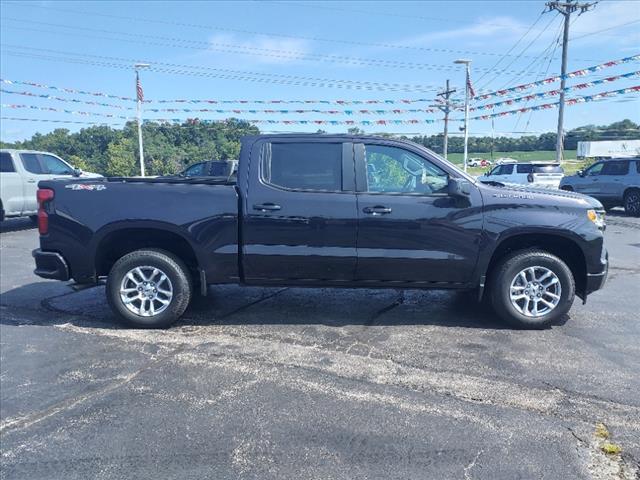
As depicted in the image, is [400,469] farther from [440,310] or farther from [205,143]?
[205,143]

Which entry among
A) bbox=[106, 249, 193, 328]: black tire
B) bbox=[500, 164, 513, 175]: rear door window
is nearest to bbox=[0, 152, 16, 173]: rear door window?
bbox=[106, 249, 193, 328]: black tire

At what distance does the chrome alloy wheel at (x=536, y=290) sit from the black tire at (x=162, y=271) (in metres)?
3.18

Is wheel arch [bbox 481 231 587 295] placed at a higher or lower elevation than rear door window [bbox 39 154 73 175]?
lower

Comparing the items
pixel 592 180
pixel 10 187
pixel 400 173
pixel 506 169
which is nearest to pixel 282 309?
pixel 400 173

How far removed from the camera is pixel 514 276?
505cm

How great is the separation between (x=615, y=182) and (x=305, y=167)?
15102 mm

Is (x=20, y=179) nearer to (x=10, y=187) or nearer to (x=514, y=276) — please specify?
(x=10, y=187)

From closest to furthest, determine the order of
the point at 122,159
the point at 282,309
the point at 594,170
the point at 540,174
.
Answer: the point at 282,309 < the point at 594,170 < the point at 540,174 < the point at 122,159

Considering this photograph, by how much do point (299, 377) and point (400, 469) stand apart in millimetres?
1343

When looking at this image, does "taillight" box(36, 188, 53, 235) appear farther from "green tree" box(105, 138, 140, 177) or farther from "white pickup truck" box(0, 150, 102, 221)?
"green tree" box(105, 138, 140, 177)

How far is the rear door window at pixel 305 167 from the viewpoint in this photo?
509cm

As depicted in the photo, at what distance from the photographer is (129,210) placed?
16.5 feet

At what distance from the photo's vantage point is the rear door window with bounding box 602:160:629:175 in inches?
652

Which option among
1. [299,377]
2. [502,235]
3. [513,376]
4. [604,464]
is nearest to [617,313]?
[502,235]
